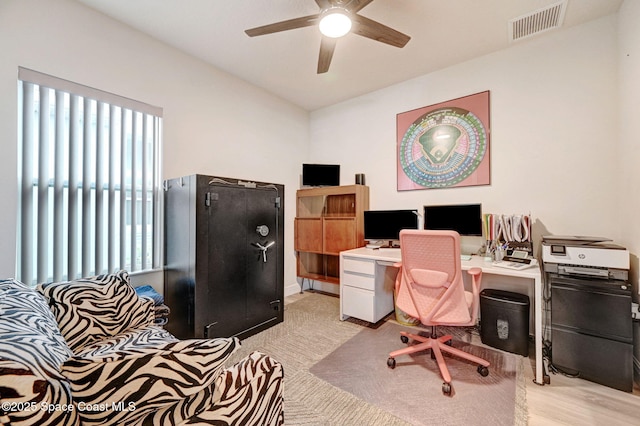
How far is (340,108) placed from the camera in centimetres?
382

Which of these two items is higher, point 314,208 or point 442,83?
point 442,83

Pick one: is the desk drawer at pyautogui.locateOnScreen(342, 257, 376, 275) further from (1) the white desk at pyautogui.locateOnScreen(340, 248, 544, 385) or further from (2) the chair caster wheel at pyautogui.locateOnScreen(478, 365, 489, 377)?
(2) the chair caster wheel at pyautogui.locateOnScreen(478, 365, 489, 377)

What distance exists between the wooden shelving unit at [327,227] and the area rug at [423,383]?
4.38 ft

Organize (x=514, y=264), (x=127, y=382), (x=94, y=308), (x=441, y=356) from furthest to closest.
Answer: (x=514, y=264) → (x=441, y=356) → (x=94, y=308) → (x=127, y=382)

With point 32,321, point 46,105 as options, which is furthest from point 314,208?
point 32,321

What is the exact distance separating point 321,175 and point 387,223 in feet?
4.15

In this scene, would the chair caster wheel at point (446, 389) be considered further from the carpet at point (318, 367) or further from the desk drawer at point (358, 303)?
the desk drawer at point (358, 303)

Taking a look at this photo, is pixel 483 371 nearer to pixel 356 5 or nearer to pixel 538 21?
pixel 356 5

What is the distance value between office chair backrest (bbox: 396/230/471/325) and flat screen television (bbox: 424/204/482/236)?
0.88 m

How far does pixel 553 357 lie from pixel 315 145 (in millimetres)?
3590

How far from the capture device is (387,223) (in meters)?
3.09

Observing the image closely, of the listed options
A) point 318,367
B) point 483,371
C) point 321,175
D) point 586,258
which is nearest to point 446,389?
point 483,371

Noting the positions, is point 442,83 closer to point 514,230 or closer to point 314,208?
point 514,230

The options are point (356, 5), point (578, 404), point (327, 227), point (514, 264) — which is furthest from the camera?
point (327, 227)
